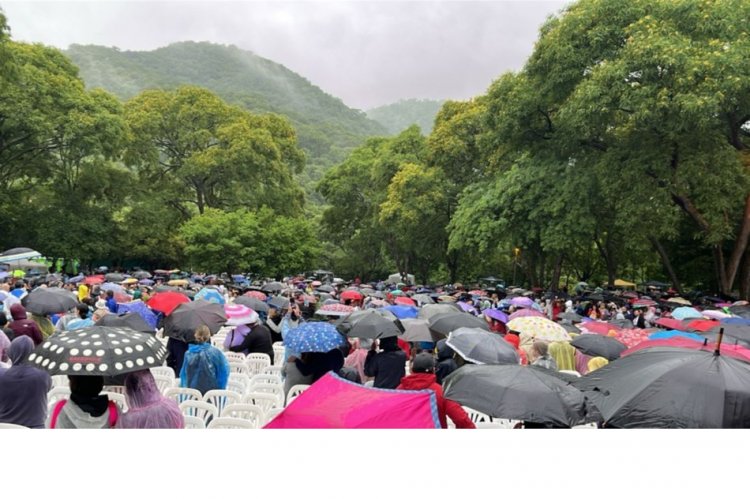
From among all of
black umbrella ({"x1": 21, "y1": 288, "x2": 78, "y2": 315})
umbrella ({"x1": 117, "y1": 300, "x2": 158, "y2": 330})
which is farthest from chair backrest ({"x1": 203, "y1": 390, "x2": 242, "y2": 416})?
black umbrella ({"x1": 21, "y1": 288, "x2": 78, "y2": 315})

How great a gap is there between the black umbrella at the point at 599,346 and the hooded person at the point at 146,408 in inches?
244

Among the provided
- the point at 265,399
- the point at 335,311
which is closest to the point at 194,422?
the point at 265,399

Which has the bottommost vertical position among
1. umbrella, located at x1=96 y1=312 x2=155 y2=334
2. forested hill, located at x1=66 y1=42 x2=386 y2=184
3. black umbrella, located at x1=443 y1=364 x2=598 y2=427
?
umbrella, located at x1=96 y1=312 x2=155 y2=334

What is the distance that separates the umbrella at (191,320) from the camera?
7789mm

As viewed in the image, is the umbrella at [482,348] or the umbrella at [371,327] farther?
the umbrella at [371,327]

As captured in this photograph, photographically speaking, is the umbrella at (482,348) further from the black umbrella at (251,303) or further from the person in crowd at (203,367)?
the black umbrella at (251,303)

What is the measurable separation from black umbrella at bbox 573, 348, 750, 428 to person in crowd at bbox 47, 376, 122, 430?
304 centimetres

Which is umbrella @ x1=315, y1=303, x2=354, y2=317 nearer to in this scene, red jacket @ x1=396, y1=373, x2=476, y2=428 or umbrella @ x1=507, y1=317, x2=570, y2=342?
umbrella @ x1=507, y1=317, x2=570, y2=342

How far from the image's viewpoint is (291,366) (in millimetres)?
6301

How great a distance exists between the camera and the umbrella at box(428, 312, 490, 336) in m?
9.31

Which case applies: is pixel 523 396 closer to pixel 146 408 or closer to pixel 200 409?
pixel 146 408

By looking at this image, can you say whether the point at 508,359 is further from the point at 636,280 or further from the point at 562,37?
the point at 636,280

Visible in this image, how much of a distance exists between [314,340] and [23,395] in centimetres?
254

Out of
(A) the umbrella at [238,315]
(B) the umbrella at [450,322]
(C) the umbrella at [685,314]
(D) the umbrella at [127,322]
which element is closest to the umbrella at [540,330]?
(B) the umbrella at [450,322]
